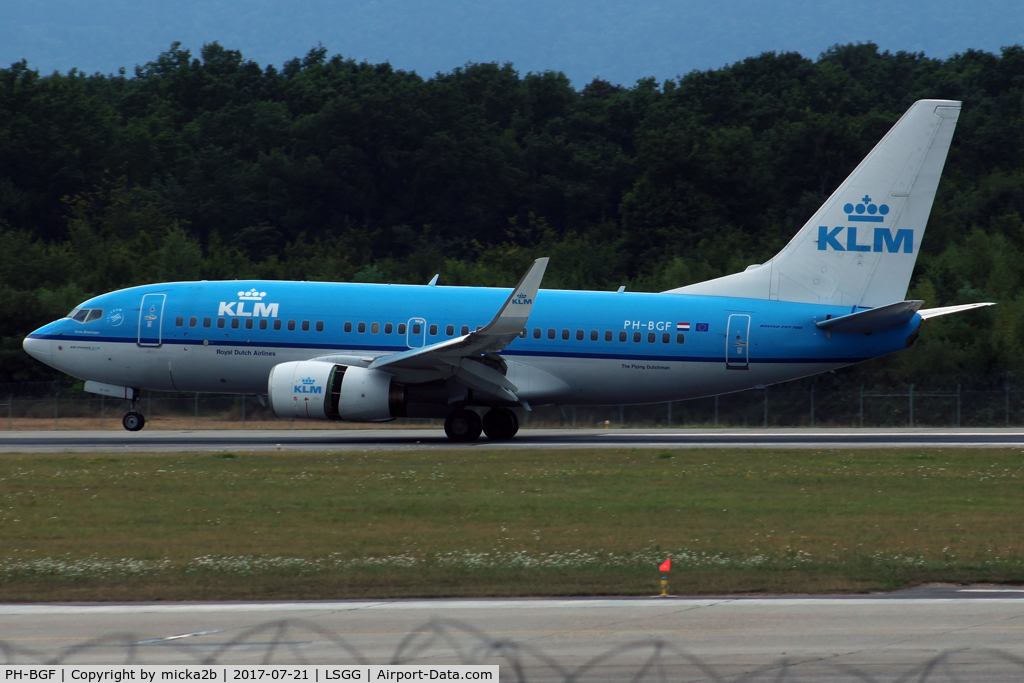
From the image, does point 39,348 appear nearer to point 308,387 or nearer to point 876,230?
point 308,387

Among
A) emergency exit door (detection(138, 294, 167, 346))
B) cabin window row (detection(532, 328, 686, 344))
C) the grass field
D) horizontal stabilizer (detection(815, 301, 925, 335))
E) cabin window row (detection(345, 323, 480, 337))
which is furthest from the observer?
emergency exit door (detection(138, 294, 167, 346))

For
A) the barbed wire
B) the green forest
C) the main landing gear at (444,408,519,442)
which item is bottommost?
the barbed wire

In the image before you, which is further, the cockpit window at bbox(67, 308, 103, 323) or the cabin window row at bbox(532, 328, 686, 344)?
the cockpit window at bbox(67, 308, 103, 323)

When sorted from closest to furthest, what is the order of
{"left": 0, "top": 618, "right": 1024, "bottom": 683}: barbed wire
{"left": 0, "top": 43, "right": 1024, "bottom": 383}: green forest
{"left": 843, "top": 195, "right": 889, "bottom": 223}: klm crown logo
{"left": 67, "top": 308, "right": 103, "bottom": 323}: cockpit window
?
{"left": 0, "top": 618, "right": 1024, "bottom": 683}: barbed wire → {"left": 843, "top": 195, "right": 889, "bottom": 223}: klm crown logo → {"left": 67, "top": 308, "right": 103, "bottom": 323}: cockpit window → {"left": 0, "top": 43, "right": 1024, "bottom": 383}: green forest

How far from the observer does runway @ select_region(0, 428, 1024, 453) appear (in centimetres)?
2956

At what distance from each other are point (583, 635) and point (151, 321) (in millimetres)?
23860

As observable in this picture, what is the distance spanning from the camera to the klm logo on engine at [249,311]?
31.4 meters

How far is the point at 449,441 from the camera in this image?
1220 inches

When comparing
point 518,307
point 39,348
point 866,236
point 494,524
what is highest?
point 866,236

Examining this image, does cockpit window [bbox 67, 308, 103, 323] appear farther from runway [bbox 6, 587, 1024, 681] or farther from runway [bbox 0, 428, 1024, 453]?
runway [bbox 6, 587, 1024, 681]

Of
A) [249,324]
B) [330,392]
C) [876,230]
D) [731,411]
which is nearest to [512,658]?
[330,392]

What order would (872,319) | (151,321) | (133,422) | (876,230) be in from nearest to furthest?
1. (872,319)
2. (151,321)
3. (876,230)
4. (133,422)

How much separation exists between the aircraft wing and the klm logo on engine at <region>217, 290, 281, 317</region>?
350 cm

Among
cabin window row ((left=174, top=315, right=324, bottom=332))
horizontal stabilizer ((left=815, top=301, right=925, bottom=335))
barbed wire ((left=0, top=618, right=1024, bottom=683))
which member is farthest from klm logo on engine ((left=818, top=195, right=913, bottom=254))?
barbed wire ((left=0, top=618, right=1024, bottom=683))
